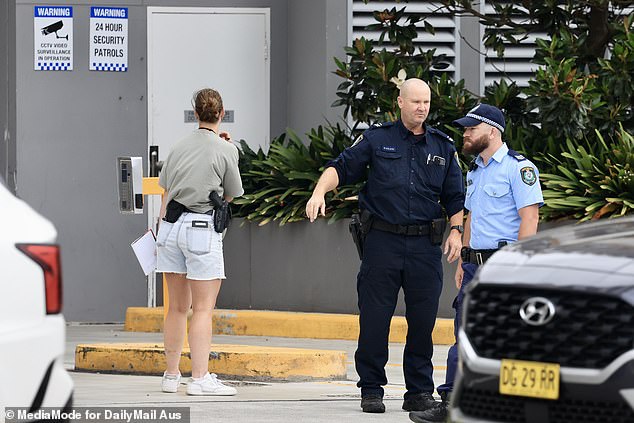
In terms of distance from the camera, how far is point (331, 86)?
1457cm

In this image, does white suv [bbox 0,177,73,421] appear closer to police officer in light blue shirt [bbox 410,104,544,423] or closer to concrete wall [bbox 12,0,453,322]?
police officer in light blue shirt [bbox 410,104,544,423]

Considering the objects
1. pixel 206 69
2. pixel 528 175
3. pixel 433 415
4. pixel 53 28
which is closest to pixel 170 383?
pixel 433 415

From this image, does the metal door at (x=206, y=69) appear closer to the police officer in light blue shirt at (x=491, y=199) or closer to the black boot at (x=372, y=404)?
the black boot at (x=372, y=404)

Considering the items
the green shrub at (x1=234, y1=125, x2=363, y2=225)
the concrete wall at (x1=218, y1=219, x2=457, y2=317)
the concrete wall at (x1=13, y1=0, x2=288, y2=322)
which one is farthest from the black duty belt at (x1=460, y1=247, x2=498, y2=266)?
the concrete wall at (x1=13, y1=0, x2=288, y2=322)

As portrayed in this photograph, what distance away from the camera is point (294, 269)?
1402 centimetres

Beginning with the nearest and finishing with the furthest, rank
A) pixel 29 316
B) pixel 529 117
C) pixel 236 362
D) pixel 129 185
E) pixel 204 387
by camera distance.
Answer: pixel 29 316
pixel 204 387
pixel 236 362
pixel 129 185
pixel 529 117

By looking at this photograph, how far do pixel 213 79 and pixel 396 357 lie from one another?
14.5 feet

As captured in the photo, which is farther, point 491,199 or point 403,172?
point 403,172

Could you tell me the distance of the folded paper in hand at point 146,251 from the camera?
367 inches

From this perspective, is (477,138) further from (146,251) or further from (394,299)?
(146,251)

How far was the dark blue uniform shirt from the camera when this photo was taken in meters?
8.35

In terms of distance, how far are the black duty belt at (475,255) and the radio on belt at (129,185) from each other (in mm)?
3329

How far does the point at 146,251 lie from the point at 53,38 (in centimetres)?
616

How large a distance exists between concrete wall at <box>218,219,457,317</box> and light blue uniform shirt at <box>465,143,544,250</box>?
5.48 m
